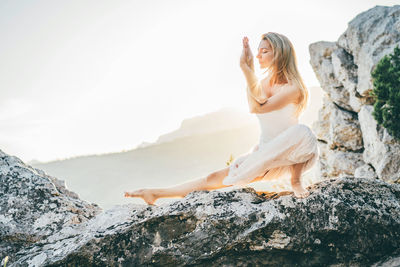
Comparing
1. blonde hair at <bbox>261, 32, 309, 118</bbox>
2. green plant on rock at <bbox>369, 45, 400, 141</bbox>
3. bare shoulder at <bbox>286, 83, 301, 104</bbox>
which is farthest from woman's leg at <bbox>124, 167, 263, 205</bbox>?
green plant on rock at <bbox>369, 45, 400, 141</bbox>

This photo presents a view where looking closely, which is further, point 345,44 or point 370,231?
point 345,44

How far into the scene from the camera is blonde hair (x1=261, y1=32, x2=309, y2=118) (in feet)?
11.7

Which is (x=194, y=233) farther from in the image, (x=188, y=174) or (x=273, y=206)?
(x=188, y=174)

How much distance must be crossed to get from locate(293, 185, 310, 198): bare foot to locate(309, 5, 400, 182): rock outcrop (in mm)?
5964

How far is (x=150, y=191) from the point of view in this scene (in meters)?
3.50

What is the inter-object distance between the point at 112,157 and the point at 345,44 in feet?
75.1

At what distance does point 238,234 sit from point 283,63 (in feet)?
6.98

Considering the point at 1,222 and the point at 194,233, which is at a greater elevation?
the point at 1,222

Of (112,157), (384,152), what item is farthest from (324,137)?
(112,157)

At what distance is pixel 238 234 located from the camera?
8.48 feet

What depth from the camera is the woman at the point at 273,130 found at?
3.26 meters

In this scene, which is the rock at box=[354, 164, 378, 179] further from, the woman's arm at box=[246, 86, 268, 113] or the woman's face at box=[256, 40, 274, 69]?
the woman's arm at box=[246, 86, 268, 113]

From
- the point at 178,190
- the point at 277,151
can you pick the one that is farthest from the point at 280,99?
the point at 178,190

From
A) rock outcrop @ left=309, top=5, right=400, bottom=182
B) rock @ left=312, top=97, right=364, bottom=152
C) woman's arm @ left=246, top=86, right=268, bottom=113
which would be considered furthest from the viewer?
rock @ left=312, top=97, right=364, bottom=152
